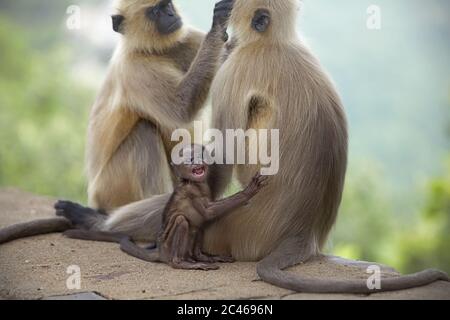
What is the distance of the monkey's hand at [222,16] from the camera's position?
4172 millimetres

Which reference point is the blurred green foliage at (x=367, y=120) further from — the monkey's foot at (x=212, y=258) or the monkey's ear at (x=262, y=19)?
the monkey's foot at (x=212, y=258)

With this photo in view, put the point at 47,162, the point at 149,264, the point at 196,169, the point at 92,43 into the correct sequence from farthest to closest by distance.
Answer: the point at 92,43 → the point at 47,162 → the point at 149,264 → the point at 196,169

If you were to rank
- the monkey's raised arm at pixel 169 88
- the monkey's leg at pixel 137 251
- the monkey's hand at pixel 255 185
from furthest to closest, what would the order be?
the monkey's raised arm at pixel 169 88, the monkey's leg at pixel 137 251, the monkey's hand at pixel 255 185

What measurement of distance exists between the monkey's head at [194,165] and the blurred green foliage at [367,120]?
1.65 m

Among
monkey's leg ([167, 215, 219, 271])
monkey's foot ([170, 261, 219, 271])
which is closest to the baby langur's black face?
monkey's leg ([167, 215, 219, 271])

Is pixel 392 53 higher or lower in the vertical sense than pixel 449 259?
higher

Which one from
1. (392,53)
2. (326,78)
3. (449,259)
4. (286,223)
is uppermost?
(392,53)

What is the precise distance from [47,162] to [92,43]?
536cm

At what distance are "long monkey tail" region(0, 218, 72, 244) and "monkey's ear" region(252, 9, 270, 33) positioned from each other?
76.0 inches

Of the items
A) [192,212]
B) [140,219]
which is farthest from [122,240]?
[192,212]

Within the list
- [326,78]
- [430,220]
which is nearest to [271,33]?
[326,78]

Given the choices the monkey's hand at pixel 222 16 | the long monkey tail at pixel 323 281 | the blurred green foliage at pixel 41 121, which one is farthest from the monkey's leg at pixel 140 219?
the blurred green foliage at pixel 41 121

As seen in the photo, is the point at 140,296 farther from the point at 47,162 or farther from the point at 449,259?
the point at 47,162

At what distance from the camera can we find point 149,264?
13.3 ft
